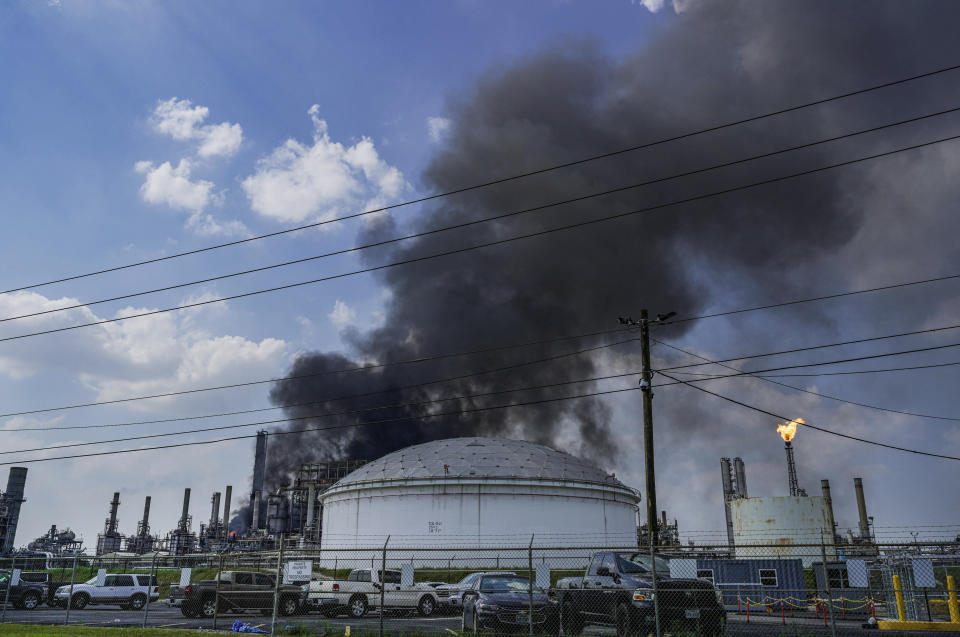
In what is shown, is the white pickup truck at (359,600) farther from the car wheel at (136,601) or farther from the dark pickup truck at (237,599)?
the car wheel at (136,601)

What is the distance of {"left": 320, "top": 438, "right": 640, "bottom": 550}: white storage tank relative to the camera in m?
46.1

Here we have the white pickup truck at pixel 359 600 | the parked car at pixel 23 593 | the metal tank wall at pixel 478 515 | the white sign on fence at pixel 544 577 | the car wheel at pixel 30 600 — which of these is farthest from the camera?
the metal tank wall at pixel 478 515

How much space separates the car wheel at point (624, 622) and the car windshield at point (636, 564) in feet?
3.44

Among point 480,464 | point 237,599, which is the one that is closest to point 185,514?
point 480,464

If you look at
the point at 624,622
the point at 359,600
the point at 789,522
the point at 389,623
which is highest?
the point at 789,522

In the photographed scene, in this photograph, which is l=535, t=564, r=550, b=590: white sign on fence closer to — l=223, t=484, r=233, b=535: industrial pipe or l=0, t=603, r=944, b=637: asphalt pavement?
l=0, t=603, r=944, b=637: asphalt pavement

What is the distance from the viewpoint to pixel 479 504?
46.4 meters

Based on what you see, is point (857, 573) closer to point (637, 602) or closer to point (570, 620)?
point (570, 620)

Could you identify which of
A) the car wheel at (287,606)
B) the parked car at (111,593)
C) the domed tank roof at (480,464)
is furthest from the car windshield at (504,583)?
the domed tank roof at (480,464)

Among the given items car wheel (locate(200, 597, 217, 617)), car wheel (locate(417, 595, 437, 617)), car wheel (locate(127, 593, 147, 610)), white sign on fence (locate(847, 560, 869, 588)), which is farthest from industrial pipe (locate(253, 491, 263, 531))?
white sign on fence (locate(847, 560, 869, 588))

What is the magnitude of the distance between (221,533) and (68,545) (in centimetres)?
2612

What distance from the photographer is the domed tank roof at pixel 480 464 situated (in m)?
48.2

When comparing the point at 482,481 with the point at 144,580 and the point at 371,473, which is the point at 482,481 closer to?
the point at 371,473

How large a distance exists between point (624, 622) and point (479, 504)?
32027 millimetres
